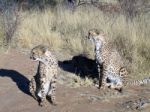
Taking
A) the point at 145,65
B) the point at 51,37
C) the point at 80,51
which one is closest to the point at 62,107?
the point at 145,65

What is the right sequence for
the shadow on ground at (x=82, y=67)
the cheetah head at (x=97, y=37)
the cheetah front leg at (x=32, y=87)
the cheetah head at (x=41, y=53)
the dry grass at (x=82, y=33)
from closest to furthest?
the cheetah head at (x=41, y=53) → the cheetah front leg at (x=32, y=87) → the cheetah head at (x=97, y=37) → the shadow on ground at (x=82, y=67) → the dry grass at (x=82, y=33)

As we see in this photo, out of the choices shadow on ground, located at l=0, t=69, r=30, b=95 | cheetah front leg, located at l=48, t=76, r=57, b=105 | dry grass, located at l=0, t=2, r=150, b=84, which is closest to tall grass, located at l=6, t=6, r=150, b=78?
dry grass, located at l=0, t=2, r=150, b=84

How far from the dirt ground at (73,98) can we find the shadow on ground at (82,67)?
2.52ft

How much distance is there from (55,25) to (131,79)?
4462 mm

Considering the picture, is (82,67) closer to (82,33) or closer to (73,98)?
(73,98)

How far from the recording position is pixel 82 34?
1111 centimetres

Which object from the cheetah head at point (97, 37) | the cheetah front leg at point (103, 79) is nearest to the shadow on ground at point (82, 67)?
the cheetah front leg at point (103, 79)

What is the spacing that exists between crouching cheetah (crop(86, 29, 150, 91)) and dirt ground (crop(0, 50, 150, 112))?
0.61ft

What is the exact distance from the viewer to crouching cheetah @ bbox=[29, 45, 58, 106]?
22.6 feet

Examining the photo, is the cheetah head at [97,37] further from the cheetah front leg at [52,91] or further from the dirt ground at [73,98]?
the cheetah front leg at [52,91]

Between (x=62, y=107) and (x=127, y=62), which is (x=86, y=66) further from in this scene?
(x=62, y=107)

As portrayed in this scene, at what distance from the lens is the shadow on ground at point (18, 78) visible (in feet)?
26.1

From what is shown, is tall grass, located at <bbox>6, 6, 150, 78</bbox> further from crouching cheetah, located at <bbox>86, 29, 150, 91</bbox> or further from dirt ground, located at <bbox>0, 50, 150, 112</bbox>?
dirt ground, located at <bbox>0, 50, 150, 112</bbox>

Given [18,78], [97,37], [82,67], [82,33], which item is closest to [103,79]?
[97,37]
